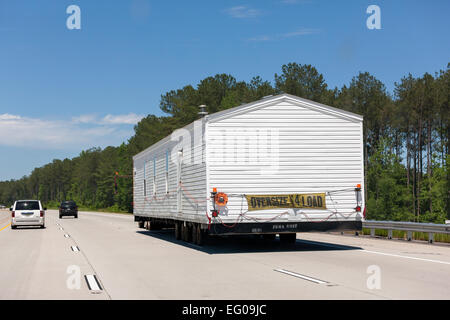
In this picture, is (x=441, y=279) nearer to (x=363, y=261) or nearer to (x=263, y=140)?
(x=363, y=261)

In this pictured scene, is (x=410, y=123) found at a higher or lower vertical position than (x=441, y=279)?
higher

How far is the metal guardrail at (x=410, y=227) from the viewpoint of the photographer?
1793cm

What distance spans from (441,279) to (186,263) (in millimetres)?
5791

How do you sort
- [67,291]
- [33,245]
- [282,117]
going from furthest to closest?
[33,245], [282,117], [67,291]

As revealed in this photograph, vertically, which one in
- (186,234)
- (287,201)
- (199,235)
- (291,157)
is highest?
(291,157)

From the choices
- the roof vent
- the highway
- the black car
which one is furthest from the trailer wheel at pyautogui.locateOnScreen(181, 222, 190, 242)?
the black car

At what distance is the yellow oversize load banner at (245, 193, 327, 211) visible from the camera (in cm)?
1655

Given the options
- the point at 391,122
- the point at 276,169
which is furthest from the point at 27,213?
the point at 391,122

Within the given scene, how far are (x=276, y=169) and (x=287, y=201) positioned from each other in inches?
39.3

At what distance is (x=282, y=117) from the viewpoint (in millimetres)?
17281

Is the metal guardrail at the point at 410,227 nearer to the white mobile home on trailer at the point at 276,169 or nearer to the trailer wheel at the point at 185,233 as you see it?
the white mobile home on trailer at the point at 276,169

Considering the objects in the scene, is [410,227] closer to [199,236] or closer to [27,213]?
[199,236]

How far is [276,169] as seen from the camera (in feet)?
55.5
